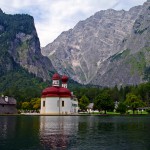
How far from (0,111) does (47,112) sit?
84.6ft

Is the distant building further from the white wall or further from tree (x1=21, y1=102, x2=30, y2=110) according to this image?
tree (x1=21, y1=102, x2=30, y2=110)

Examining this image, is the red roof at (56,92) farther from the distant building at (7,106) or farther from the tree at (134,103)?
the tree at (134,103)

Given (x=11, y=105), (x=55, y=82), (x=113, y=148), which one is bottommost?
(x=113, y=148)

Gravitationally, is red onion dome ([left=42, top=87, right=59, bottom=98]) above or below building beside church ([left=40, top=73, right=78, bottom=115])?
above

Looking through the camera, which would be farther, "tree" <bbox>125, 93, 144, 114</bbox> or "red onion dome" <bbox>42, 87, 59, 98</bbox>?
"red onion dome" <bbox>42, 87, 59, 98</bbox>

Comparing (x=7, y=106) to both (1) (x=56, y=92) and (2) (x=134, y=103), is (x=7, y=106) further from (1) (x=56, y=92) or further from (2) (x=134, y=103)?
(2) (x=134, y=103)

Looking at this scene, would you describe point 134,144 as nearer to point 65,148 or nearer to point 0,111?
point 65,148

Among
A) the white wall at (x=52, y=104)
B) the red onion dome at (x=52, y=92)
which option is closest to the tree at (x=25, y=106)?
the red onion dome at (x=52, y=92)

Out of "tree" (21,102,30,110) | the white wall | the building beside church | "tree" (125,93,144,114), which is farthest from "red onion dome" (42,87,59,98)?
"tree" (125,93,144,114)

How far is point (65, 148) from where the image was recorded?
36.0 meters

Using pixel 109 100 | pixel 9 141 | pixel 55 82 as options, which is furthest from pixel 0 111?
pixel 9 141

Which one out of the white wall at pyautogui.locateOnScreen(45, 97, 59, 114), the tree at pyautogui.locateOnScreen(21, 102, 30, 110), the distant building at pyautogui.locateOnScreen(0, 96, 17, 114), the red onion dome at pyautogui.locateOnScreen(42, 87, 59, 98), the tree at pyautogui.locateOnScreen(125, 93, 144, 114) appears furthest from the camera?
the tree at pyautogui.locateOnScreen(21, 102, 30, 110)

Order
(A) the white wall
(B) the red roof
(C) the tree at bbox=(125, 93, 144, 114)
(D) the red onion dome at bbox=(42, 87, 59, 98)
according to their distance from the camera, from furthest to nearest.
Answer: (B) the red roof
(D) the red onion dome at bbox=(42, 87, 59, 98)
(A) the white wall
(C) the tree at bbox=(125, 93, 144, 114)

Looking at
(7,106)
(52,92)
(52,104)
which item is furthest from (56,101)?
(7,106)
